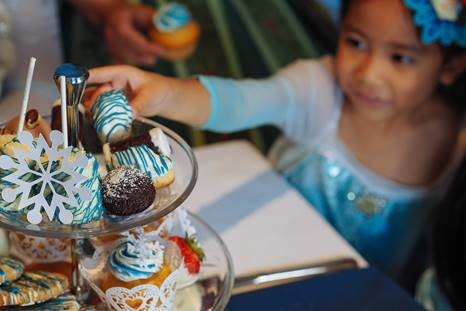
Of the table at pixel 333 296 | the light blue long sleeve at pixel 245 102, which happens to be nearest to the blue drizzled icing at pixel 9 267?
the table at pixel 333 296

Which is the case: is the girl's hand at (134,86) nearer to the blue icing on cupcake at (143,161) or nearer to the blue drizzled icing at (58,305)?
the blue icing on cupcake at (143,161)

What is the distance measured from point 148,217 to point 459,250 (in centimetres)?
69

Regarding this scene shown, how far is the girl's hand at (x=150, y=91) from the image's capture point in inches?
25.7

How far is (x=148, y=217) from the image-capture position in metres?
0.53

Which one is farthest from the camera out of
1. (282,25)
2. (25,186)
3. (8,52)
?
(282,25)

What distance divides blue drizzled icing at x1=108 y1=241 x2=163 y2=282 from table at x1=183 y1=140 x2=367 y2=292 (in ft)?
0.80

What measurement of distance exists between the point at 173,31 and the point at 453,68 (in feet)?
2.27

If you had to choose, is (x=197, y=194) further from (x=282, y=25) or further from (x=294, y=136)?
(x=282, y=25)

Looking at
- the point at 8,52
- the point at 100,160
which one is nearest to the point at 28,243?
the point at 100,160

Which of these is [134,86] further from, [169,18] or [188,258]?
[169,18]

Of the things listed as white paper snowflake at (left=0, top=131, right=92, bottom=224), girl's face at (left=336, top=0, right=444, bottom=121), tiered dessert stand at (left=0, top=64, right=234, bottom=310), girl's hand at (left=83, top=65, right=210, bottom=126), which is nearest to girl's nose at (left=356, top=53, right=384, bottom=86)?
girl's face at (left=336, top=0, right=444, bottom=121)

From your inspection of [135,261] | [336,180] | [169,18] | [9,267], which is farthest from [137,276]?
[169,18]

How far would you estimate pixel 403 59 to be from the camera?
101cm

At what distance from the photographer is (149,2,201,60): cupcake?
1.50m
